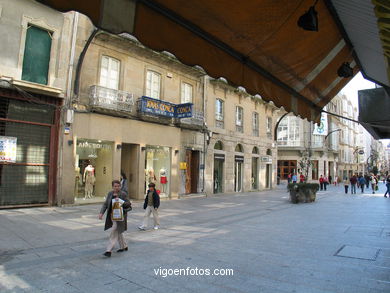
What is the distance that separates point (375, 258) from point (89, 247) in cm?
657

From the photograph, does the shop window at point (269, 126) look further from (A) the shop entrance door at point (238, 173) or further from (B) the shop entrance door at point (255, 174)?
(A) the shop entrance door at point (238, 173)

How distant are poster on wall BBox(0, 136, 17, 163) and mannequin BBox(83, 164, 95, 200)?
4.03m

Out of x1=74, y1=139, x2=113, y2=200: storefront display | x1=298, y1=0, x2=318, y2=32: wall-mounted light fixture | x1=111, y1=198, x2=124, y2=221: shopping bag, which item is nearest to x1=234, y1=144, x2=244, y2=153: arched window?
x1=74, y1=139, x2=113, y2=200: storefront display

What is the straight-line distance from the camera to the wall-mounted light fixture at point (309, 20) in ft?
9.41

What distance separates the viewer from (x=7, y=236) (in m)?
8.43

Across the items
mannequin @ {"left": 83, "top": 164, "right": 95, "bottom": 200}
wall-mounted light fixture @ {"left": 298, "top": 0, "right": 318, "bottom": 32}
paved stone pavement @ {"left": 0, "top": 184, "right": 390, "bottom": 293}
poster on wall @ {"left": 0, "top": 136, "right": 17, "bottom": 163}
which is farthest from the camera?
mannequin @ {"left": 83, "top": 164, "right": 95, "bottom": 200}

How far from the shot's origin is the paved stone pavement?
5.20 meters

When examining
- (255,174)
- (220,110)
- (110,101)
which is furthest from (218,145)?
(110,101)

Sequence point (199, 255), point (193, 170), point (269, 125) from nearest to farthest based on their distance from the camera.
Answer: point (199, 255) < point (193, 170) < point (269, 125)

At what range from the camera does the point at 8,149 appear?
41.7 ft

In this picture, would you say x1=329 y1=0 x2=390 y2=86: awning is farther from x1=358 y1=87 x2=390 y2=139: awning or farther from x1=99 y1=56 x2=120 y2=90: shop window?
x1=99 y1=56 x2=120 y2=90: shop window

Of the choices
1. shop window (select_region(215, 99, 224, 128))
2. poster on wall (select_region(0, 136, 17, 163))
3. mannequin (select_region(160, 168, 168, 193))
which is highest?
shop window (select_region(215, 99, 224, 128))

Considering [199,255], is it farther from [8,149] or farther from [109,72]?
[109,72]

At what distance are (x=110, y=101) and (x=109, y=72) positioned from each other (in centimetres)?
185
